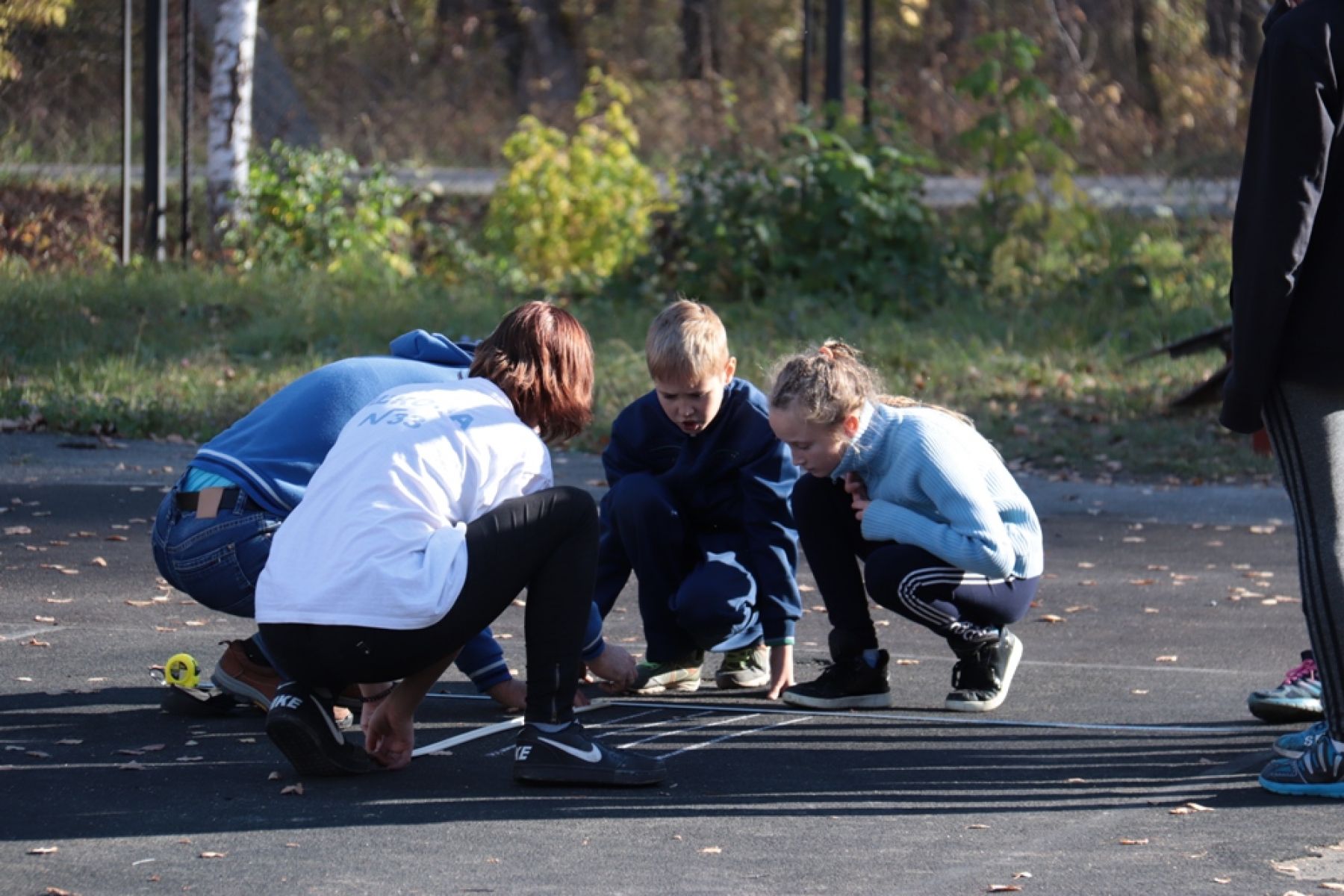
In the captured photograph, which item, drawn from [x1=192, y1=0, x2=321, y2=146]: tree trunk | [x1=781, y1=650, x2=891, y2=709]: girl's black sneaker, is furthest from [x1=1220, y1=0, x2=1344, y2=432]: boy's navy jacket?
[x1=192, y1=0, x2=321, y2=146]: tree trunk

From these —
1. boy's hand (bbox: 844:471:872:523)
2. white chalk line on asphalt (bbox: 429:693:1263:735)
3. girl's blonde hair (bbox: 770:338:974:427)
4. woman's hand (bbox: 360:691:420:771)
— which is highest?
girl's blonde hair (bbox: 770:338:974:427)

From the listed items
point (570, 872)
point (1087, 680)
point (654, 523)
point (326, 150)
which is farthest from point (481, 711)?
point (326, 150)

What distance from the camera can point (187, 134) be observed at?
13.1m

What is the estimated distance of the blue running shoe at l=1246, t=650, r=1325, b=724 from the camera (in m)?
4.67

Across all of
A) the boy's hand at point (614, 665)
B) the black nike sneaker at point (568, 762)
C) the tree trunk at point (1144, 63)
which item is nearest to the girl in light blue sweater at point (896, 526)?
the boy's hand at point (614, 665)

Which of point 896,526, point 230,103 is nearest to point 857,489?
point 896,526

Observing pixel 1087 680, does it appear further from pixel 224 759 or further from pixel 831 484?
pixel 224 759

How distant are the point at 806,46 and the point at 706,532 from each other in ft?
34.4

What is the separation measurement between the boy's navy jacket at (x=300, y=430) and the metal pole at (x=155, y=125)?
9001mm

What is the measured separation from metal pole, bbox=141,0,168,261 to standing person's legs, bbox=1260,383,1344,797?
34.0 ft

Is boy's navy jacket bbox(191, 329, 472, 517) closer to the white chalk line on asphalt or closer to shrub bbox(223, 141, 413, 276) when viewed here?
the white chalk line on asphalt

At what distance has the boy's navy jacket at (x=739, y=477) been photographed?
4.89 metres

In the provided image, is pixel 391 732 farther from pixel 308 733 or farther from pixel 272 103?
pixel 272 103

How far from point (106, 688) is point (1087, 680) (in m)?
2.78
